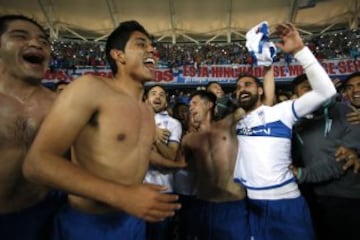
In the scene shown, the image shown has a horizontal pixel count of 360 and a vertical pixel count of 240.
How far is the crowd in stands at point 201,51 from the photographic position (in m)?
8.31

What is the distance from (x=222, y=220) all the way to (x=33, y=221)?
1.54 metres

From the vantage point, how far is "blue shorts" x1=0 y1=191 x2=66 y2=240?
144 centimetres

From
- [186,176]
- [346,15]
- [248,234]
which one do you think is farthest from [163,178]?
[346,15]

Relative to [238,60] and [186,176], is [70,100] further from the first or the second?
[238,60]

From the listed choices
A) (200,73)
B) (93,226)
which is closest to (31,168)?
(93,226)

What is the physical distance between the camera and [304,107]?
206 cm

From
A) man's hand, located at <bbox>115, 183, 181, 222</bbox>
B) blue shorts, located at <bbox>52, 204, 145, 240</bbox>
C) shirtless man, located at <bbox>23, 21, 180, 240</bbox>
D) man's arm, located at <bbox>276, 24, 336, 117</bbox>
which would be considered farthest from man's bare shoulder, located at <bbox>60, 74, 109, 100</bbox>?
man's arm, located at <bbox>276, 24, 336, 117</bbox>

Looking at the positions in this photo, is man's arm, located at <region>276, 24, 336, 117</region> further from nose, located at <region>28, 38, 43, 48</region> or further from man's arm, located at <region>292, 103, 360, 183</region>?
nose, located at <region>28, 38, 43, 48</region>

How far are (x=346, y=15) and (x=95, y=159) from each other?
10.2 metres

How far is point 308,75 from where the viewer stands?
207cm

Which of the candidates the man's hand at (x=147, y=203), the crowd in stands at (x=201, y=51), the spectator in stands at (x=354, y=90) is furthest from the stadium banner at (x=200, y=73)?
the man's hand at (x=147, y=203)

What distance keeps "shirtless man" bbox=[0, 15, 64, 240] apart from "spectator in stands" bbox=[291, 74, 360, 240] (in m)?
1.64

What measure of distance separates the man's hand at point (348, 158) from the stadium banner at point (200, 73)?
632 centimetres

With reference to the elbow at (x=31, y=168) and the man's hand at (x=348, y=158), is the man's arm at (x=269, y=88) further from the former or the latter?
the elbow at (x=31, y=168)
